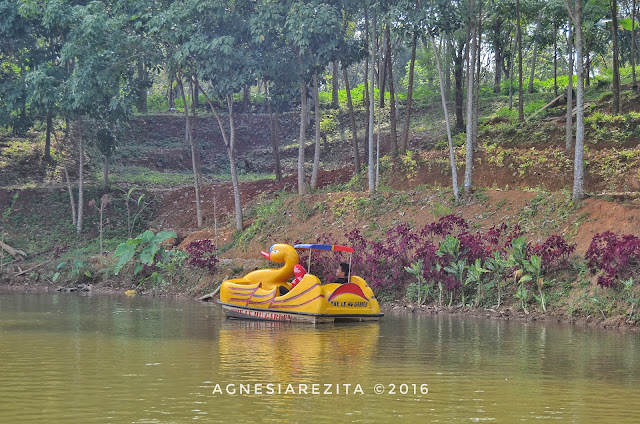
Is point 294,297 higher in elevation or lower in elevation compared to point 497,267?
lower

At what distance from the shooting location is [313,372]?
37.4ft

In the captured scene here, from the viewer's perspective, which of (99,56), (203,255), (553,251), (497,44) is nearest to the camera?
(553,251)

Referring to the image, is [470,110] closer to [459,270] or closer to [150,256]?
[459,270]

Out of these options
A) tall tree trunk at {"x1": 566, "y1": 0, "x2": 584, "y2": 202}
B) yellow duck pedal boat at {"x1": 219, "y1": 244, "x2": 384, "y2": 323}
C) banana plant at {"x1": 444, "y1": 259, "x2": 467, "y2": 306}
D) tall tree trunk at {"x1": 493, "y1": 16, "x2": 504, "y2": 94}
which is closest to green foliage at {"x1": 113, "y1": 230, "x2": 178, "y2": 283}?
yellow duck pedal boat at {"x1": 219, "y1": 244, "x2": 384, "y2": 323}

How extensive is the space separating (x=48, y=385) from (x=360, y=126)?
3686 cm

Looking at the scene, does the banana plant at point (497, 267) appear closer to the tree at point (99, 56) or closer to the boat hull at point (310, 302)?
→ the boat hull at point (310, 302)

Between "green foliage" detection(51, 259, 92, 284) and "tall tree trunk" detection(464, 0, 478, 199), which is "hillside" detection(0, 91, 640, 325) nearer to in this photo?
"green foliage" detection(51, 259, 92, 284)

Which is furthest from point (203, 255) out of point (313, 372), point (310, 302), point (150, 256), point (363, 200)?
point (313, 372)

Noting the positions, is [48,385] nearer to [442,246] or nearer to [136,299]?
[442,246]

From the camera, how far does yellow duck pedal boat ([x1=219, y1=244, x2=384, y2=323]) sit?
17953 millimetres

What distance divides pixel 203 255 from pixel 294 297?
9.99 m

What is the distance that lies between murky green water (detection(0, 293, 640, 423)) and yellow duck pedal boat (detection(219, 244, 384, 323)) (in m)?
0.44

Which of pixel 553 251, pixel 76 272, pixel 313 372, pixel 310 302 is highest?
pixel 553 251

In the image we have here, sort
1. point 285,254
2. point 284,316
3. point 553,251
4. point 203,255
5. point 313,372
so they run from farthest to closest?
point 203,255
point 553,251
point 285,254
point 284,316
point 313,372
